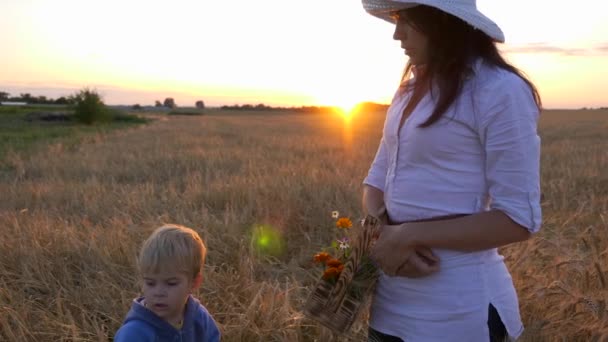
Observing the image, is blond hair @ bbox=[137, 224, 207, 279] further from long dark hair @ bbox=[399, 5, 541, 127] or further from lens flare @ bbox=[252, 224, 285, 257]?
lens flare @ bbox=[252, 224, 285, 257]

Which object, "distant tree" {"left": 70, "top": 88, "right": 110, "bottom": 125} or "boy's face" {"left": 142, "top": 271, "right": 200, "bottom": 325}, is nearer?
"boy's face" {"left": 142, "top": 271, "right": 200, "bottom": 325}

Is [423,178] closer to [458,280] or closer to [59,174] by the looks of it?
[458,280]

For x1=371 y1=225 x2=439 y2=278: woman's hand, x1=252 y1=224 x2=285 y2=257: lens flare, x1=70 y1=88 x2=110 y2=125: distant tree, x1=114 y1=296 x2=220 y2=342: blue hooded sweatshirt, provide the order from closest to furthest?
x1=371 y1=225 x2=439 y2=278: woman's hand
x1=114 y1=296 x2=220 y2=342: blue hooded sweatshirt
x1=252 y1=224 x2=285 y2=257: lens flare
x1=70 y1=88 x2=110 y2=125: distant tree

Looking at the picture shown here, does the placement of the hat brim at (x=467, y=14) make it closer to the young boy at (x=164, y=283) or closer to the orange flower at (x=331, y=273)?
the orange flower at (x=331, y=273)

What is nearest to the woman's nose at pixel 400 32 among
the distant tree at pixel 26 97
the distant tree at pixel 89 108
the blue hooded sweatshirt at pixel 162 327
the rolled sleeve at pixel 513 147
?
the rolled sleeve at pixel 513 147

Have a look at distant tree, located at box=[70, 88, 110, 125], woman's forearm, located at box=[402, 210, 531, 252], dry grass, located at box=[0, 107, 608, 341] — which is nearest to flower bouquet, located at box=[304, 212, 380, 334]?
woman's forearm, located at box=[402, 210, 531, 252]

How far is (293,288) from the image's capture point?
3.27m

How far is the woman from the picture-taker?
1361 millimetres

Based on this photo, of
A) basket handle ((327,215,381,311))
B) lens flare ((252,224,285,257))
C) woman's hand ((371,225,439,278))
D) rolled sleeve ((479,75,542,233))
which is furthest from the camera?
lens flare ((252,224,285,257))

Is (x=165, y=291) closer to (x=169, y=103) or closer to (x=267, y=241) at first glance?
(x=267, y=241)

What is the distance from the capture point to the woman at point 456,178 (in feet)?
4.47

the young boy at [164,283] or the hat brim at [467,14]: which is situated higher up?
the hat brim at [467,14]

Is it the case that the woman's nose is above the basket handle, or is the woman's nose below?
above

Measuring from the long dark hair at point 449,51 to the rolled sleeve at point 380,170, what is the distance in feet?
1.06
